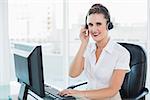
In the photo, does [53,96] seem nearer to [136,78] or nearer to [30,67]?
[30,67]

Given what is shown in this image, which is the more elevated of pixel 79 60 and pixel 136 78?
pixel 79 60

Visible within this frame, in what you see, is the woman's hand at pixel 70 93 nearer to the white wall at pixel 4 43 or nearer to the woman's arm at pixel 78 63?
the woman's arm at pixel 78 63

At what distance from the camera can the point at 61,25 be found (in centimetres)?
361

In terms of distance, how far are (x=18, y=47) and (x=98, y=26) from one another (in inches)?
20.4

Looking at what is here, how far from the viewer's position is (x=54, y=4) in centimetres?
362

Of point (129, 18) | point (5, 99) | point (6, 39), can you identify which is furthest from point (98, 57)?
point (129, 18)

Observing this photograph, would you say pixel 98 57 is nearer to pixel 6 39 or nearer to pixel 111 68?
pixel 111 68

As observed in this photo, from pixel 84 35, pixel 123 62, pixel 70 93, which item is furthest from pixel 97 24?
pixel 70 93

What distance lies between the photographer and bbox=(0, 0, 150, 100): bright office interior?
3.39 metres

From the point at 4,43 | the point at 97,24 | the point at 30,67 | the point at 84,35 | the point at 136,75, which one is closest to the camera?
the point at 30,67

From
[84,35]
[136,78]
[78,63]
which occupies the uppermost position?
[84,35]

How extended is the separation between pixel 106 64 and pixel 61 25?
6.65ft

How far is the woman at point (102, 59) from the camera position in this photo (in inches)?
61.9

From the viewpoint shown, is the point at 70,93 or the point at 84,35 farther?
the point at 84,35
